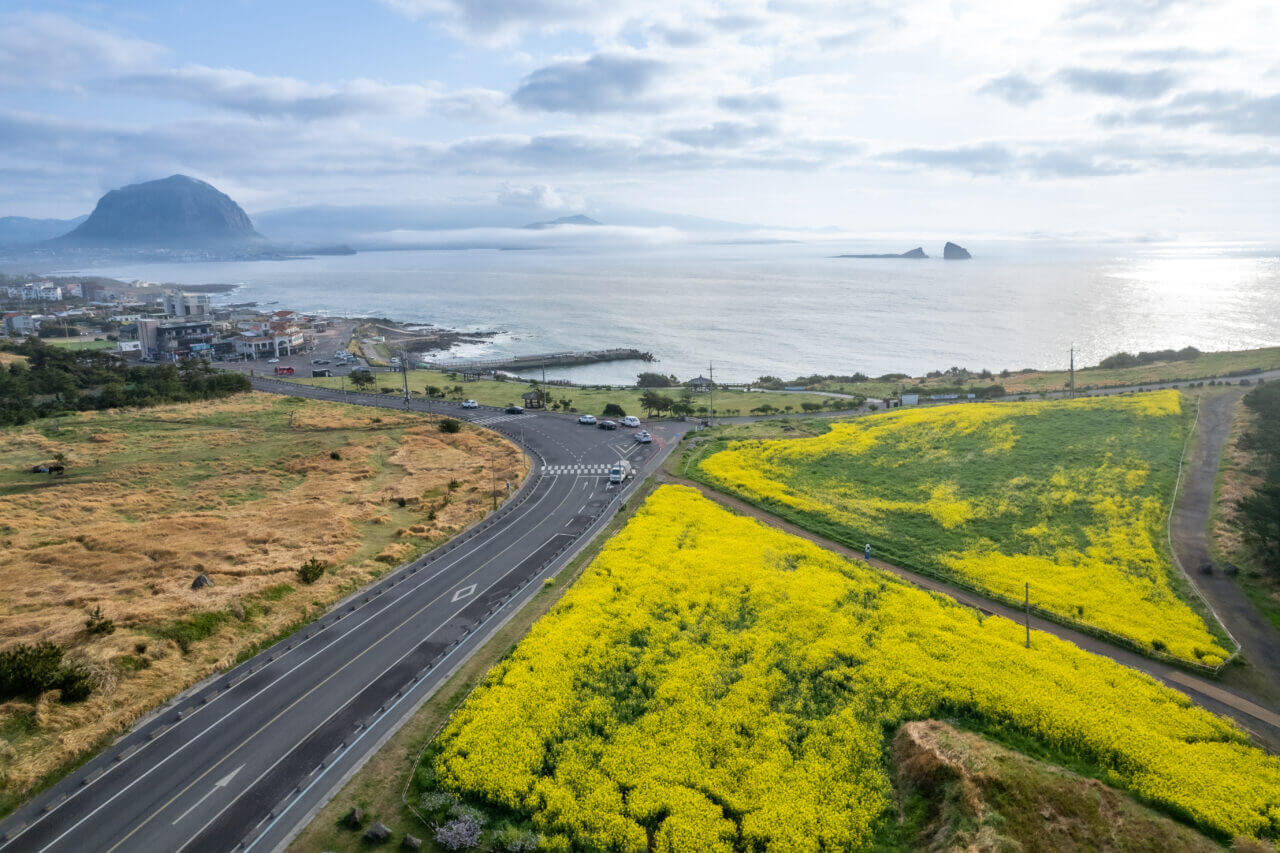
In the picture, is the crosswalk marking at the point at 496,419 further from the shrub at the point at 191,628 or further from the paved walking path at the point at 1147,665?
the shrub at the point at 191,628

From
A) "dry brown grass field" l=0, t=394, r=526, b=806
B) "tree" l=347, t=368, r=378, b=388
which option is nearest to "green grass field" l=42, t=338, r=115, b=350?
"tree" l=347, t=368, r=378, b=388

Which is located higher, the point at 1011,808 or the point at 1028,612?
the point at 1028,612

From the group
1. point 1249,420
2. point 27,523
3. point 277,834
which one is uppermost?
point 1249,420

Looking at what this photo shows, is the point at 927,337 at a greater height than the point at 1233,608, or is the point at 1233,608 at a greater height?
the point at 927,337

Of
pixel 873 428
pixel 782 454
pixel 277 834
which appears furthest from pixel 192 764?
pixel 873 428

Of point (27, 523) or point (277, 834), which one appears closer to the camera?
point (277, 834)

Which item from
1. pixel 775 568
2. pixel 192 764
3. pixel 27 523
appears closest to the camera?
pixel 192 764

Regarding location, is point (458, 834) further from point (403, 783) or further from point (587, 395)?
point (587, 395)

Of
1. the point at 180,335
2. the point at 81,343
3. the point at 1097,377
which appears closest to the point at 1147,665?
the point at 1097,377

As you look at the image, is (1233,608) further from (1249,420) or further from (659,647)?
(1249,420)
